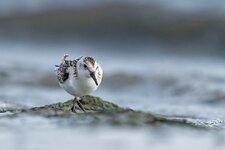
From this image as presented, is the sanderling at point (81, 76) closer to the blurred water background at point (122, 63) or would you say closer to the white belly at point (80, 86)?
the white belly at point (80, 86)

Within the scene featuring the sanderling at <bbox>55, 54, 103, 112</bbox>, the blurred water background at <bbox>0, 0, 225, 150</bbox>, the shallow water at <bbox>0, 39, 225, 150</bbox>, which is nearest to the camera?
the shallow water at <bbox>0, 39, 225, 150</bbox>

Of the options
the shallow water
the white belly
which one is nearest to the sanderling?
the white belly

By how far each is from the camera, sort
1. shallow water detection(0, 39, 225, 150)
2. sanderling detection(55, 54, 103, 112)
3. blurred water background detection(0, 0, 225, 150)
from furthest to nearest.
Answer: sanderling detection(55, 54, 103, 112) → blurred water background detection(0, 0, 225, 150) → shallow water detection(0, 39, 225, 150)

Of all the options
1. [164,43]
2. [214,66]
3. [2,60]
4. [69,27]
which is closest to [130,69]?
[214,66]

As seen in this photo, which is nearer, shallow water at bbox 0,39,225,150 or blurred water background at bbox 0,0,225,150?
shallow water at bbox 0,39,225,150

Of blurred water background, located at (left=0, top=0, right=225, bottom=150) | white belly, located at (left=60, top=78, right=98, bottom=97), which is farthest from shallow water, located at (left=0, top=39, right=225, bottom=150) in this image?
white belly, located at (left=60, top=78, right=98, bottom=97)

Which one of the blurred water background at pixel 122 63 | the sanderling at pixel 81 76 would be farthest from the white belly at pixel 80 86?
the blurred water background at pixel 122 63

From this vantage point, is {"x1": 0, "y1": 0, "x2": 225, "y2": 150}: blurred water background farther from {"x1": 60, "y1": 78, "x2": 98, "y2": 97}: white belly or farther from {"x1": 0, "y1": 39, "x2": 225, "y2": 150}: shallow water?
{"x1": 60, "y1": 78, "x2": 98, "y2": 97}: white belly
